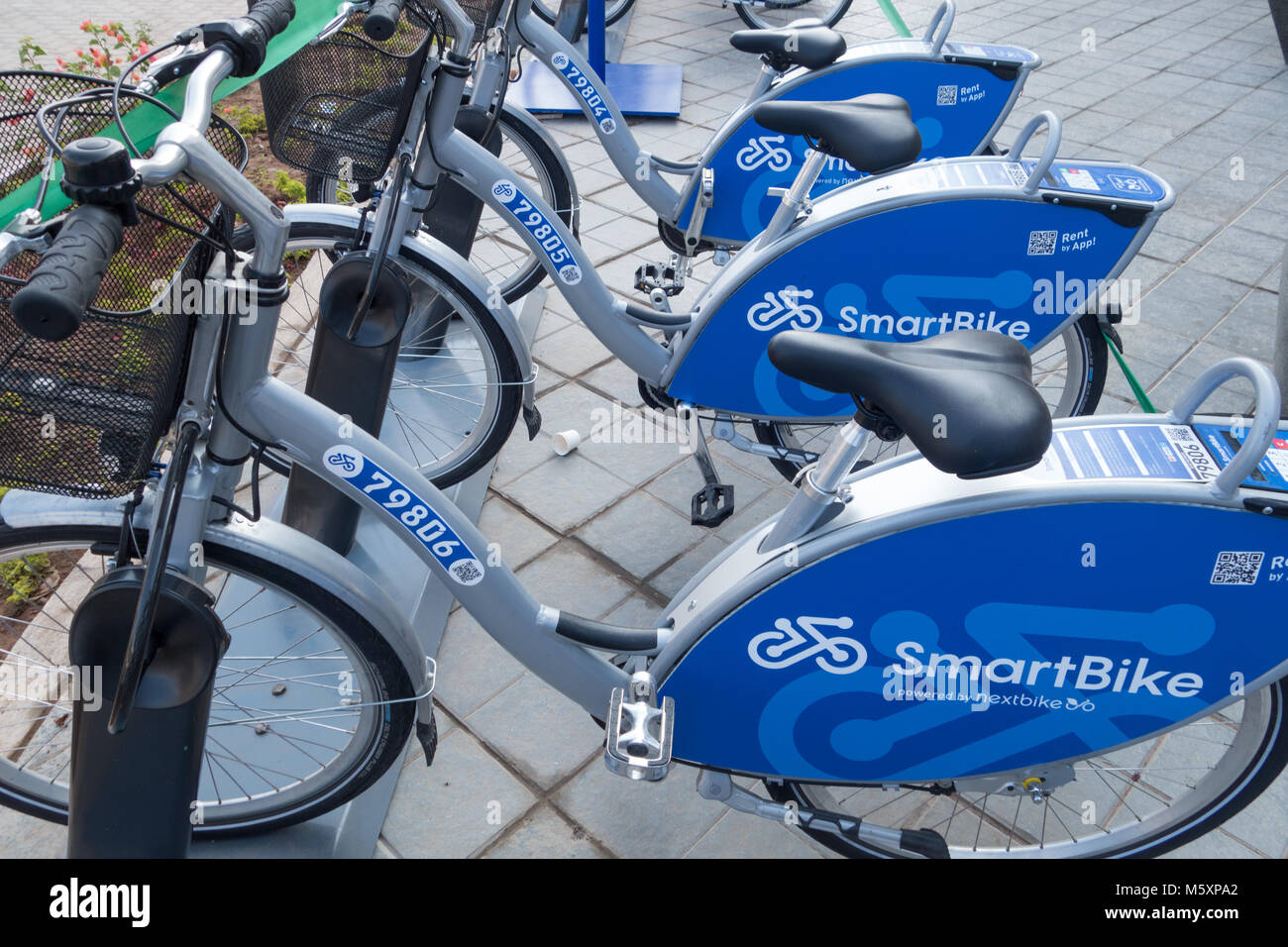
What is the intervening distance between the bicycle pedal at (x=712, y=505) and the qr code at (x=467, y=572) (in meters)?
1.07

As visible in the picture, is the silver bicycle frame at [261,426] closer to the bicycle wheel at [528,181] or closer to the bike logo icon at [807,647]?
the bike logo icon at [807,647]

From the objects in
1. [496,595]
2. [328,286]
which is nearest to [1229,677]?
[496,595]

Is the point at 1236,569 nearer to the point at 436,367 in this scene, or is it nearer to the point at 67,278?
the point at 67,278

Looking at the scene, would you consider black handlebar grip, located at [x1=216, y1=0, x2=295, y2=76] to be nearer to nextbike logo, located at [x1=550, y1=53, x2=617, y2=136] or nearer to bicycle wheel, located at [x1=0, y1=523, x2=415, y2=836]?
bicycle wheel, located at [x1=0, y1=523, x2=415, y2=836]

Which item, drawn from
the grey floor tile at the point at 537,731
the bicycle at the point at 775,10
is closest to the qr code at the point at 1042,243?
the grey floor tile at the point at 537,731

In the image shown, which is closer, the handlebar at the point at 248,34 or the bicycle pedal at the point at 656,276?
the handlebar at the point at 248,34

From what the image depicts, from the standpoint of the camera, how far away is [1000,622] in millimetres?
1695

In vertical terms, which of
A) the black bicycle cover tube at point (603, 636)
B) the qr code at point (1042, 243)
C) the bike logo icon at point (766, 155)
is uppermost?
the qr code at point (1042, 243)

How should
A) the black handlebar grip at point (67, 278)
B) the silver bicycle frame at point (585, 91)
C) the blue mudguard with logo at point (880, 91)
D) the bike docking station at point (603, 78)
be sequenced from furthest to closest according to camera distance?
the bike docking station at point (603, 78)
the blue mudguard with logo at point (880, 91)
the silver bicycle frame at point (585, 91)
the black handlebar grip at point (67, 278)

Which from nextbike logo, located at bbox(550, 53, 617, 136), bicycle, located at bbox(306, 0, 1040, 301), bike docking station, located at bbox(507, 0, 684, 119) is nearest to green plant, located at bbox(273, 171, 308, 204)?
bicycle, located at bbox(306, 0, 1040, 301)

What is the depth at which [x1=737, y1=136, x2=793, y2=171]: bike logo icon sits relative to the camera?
3.41 meters

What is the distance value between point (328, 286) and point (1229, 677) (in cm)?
204

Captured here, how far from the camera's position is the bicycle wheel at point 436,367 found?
8.81 ft

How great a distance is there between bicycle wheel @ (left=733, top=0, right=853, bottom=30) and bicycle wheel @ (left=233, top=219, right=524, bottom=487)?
4303 mm
